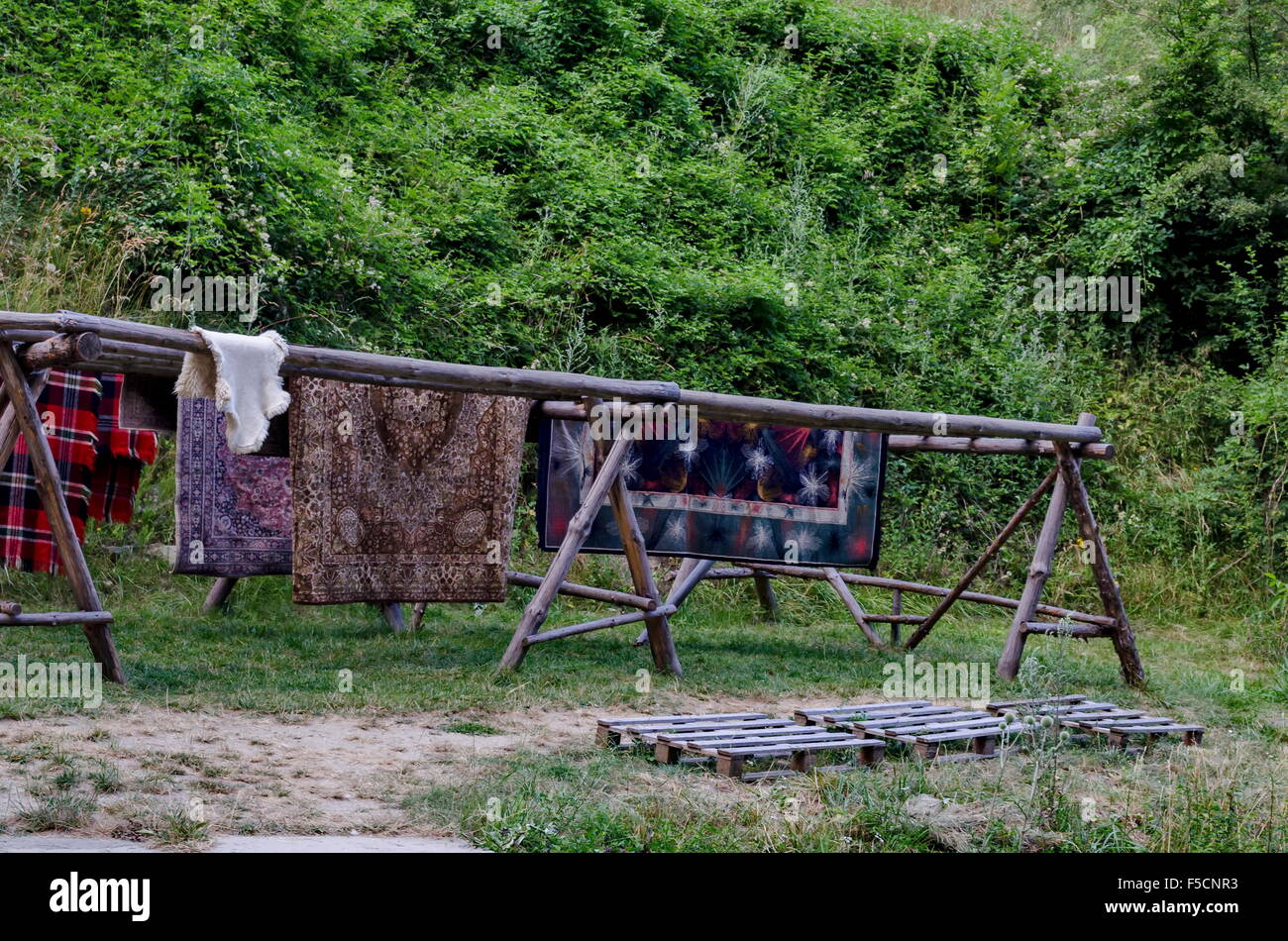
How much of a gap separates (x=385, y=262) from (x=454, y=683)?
5480 millimetres

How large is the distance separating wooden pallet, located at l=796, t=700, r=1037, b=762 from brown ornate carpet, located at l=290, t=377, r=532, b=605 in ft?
8.17

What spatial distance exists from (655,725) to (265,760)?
1.82 m

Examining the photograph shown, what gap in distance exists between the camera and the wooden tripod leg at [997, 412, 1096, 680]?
867cm

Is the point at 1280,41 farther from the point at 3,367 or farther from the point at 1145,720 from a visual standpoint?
the point at 3,367

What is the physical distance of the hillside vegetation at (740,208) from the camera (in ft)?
35.4

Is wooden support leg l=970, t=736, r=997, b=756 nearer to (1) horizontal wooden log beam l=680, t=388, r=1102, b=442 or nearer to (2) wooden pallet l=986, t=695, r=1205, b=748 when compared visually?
(2) wooden pallet l=986, t=695, r=1205, b=748

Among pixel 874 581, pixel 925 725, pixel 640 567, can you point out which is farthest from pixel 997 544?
pixel 925 725

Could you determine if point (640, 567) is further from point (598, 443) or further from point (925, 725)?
point (925, 725)

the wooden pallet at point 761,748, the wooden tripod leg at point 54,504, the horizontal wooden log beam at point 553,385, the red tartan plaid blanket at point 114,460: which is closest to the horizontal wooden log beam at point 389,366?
the horizontal wooden log beam at point 553,385

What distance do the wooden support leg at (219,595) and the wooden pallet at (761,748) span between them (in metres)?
4.17

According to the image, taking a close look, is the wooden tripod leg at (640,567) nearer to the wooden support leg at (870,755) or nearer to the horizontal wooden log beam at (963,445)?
the horizontal wooden log beam at (963,445)

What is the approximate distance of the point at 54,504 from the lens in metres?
6.39

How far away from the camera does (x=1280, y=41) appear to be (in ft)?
47.3
